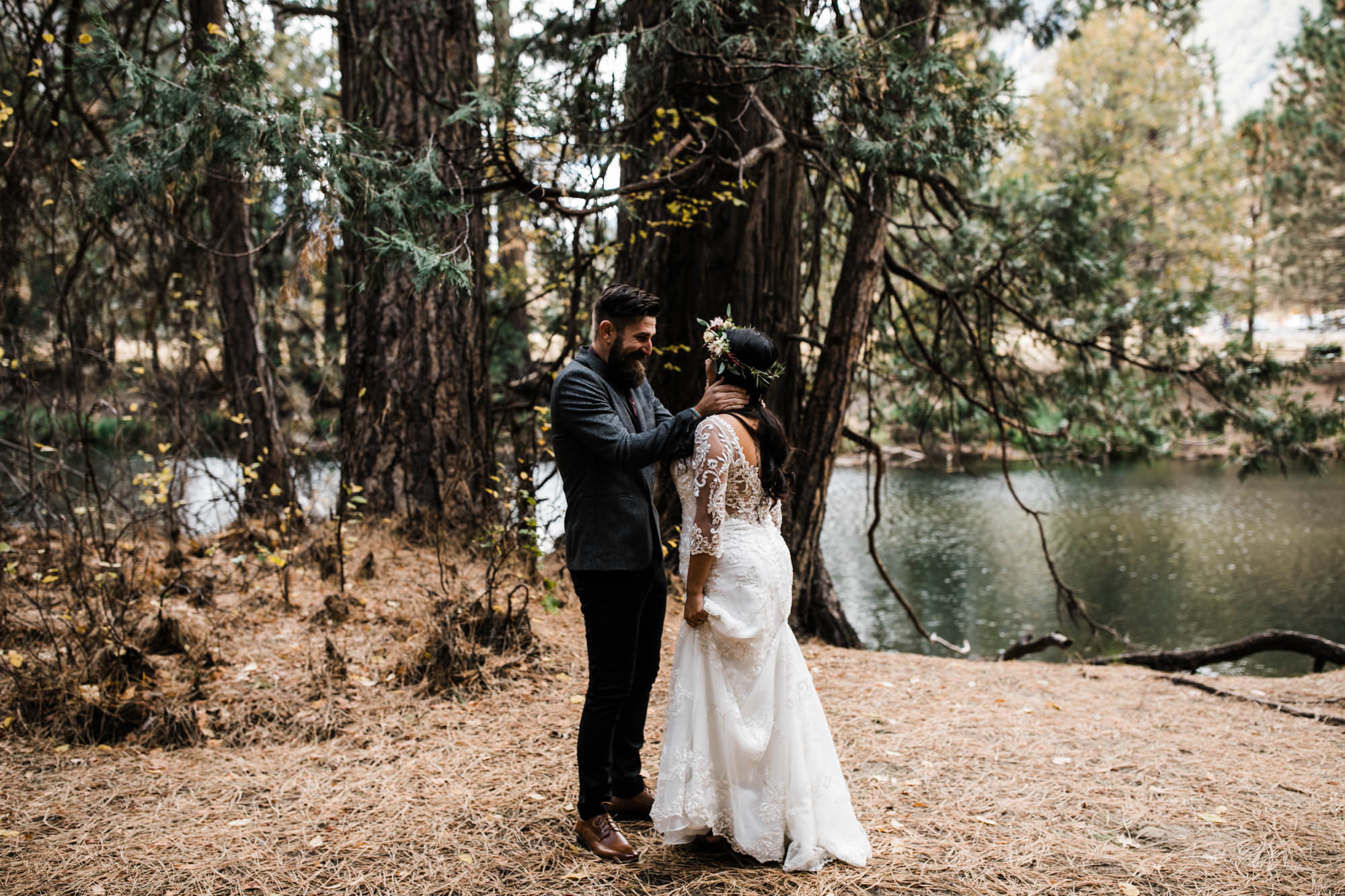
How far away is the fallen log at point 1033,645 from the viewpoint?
7.18 m

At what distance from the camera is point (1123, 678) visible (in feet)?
19.5

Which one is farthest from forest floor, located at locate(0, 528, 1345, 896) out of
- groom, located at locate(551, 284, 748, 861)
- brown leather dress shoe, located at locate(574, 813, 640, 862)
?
groom, located at locate(551, 284, 748, 861)

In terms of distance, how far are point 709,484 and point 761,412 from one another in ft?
1.04

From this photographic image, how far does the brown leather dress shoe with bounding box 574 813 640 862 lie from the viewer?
2867 mm

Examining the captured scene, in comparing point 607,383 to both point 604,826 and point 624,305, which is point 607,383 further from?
point 604,826

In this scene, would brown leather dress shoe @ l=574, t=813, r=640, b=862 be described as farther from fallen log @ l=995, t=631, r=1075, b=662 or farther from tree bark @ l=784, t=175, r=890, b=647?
fallen log @ l=995, t=631, r=1075, b=662

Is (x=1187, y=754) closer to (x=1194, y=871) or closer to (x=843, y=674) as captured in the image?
(x=1194, y=871)

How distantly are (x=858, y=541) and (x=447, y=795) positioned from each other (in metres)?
12.8

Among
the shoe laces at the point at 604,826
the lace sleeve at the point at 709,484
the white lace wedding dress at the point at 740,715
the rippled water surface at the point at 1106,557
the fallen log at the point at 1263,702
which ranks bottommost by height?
the rippled water surface at the point at 1106,557

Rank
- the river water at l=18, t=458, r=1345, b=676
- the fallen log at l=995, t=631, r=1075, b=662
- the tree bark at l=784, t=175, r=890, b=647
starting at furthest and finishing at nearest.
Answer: the river water at l=18, t=458, r=1345, b=676 < the fallen log at l=995, t=631, r=1075, b=662 < the tree bark at l=784, t=175, r=890, b=647

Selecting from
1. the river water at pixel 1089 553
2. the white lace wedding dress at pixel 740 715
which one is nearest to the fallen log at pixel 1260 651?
the river water at pixel 1089 553

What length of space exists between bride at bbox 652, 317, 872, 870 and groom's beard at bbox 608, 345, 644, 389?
0.25 metres

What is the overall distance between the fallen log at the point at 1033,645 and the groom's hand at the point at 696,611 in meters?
5.14

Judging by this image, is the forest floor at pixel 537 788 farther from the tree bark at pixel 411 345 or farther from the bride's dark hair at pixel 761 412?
the bride's dark hair at pixel 761 412
